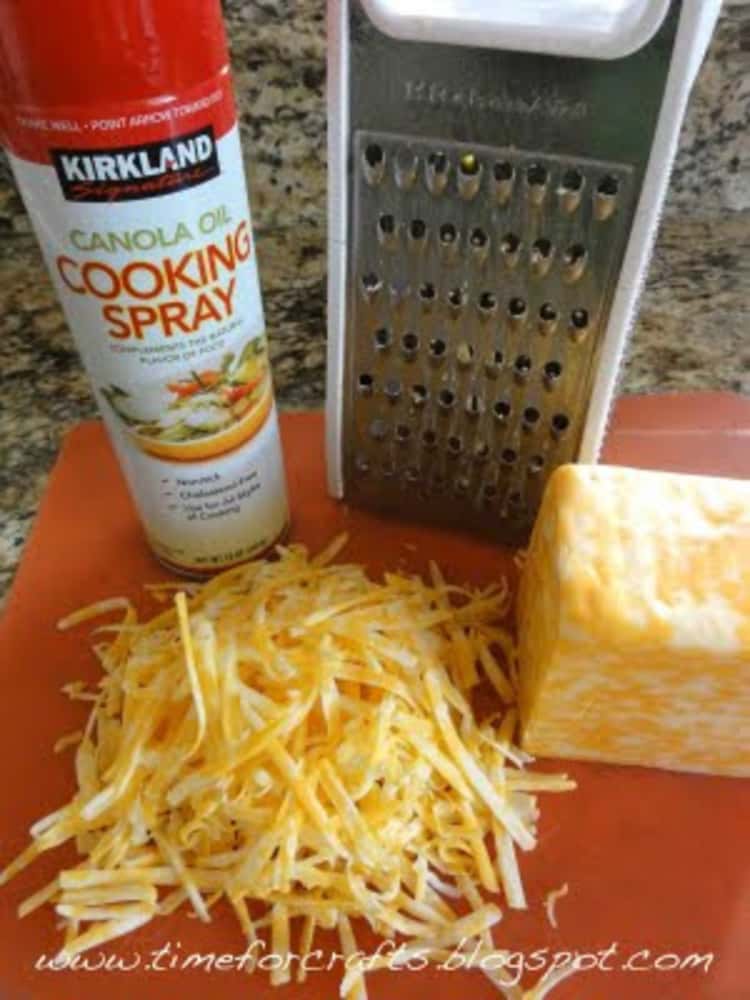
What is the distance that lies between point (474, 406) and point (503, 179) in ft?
0.71

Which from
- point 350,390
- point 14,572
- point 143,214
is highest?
point 143,214

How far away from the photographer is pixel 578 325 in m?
0.71

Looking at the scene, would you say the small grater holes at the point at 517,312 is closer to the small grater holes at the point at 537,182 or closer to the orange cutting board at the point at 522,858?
the small grater holes at the point at 537,182

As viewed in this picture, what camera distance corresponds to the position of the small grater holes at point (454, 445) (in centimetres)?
84

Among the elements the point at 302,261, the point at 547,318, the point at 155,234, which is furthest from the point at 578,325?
the point at 302,261

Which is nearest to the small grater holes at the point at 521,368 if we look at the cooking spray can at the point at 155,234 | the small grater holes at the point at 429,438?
the small grater holes at the point at 429,438

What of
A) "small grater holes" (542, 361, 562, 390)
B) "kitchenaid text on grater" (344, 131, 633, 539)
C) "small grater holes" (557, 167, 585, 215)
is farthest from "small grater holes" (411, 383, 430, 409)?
"small grater holes" (557, 167, 585, 215)

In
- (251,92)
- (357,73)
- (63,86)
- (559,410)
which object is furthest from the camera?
(251,92)

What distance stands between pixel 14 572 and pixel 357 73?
567 mm

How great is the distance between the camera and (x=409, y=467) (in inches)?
34.6

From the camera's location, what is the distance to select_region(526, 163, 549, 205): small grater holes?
636mm

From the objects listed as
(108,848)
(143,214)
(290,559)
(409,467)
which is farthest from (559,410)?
(108,848)

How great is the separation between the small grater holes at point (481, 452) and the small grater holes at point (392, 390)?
0.09 m

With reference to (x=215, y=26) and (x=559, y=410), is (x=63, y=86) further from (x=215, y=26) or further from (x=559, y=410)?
(x=559, y=410)
